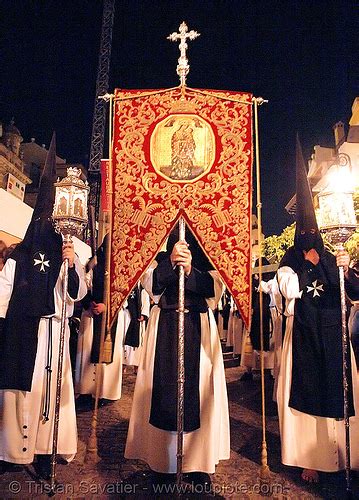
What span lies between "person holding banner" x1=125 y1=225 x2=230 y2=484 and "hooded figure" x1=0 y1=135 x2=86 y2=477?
28.9 inches

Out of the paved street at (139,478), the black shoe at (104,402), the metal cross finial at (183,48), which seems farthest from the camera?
the black shoe at (104,402)

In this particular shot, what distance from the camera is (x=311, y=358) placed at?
12.4 feet

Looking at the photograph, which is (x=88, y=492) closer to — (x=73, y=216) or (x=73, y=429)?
(x=73, y=429)

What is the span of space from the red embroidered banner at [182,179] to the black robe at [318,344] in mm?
793

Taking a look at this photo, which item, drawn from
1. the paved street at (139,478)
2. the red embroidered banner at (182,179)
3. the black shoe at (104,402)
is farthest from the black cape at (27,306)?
the black shoe at (104,402)

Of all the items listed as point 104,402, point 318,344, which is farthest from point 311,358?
point 104,402

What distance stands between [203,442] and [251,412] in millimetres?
2772

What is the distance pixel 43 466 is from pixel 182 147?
10.7ft

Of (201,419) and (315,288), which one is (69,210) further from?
(315,288)

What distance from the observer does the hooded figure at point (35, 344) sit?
349 cm

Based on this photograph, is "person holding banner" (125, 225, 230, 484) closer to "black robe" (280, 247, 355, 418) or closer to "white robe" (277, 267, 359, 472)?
"white robe" (277, 267, 359, 472)

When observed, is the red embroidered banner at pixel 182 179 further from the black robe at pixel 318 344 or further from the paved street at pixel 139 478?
the paved street at pixel 139 478

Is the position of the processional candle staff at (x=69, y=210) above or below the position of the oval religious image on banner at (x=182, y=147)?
below

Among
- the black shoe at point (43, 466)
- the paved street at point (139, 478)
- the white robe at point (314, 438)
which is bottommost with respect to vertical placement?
the paved street at point (139, 478)
